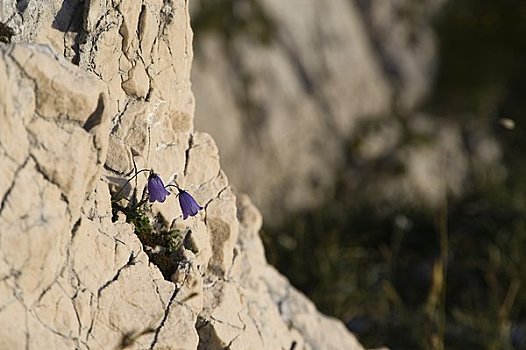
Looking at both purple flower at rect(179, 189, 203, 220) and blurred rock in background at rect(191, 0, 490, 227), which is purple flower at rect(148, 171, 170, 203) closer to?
purple flower at rect(179, 189, 203, 220)

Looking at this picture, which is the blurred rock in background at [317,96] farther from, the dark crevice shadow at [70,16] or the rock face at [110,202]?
the dark crevice shadow at [70,16]

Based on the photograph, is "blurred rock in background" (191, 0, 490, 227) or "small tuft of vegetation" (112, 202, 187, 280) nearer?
"small tuft of vegetation" (112, 202, 187, 280)

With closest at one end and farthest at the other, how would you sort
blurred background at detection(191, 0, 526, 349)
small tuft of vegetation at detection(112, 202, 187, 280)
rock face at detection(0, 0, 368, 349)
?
rock face at detection(0, 0, 368, 349)
small tuft of vegetation at detection(112, 202, 187, 280)
blurred background at detection(191, 0, 526, 349)

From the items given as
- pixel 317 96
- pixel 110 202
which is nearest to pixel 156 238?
pixel 110 202

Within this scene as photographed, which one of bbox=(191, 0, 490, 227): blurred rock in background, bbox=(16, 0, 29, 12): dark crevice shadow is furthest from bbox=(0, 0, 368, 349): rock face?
bbox=(191, 0, 490, 227): blurred rock in background

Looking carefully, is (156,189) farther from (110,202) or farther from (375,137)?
(375,137)
